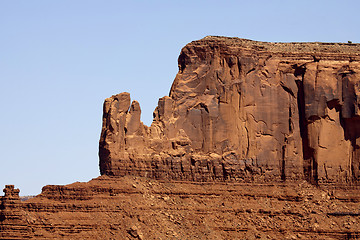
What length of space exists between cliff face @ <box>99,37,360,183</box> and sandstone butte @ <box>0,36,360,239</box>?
0.07m

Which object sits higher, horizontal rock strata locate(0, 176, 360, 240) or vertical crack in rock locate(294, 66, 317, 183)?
vertical crack in rock locate(294, 66, 317, 183)

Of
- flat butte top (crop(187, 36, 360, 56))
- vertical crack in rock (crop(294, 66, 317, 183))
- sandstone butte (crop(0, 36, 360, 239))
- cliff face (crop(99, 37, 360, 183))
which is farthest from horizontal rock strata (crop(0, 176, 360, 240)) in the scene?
flat butte top (crop(187, 36, 360, 56))

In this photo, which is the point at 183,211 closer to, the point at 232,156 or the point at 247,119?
the point at 232,156

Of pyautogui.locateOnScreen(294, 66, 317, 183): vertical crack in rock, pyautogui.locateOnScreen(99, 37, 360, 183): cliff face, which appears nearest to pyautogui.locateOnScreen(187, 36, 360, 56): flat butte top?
pyautogui.locateOnScreen(99, 37, 360, 183): cliff face

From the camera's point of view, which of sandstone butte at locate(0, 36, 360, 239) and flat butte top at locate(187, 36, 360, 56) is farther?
flat butte top at locate(187, 36, 360, 56)

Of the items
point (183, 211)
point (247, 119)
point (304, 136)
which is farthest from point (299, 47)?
point (183, 211)

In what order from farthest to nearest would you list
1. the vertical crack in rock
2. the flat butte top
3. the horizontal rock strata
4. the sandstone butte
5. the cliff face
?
the vertical crack in rock < the flat butte top < the cliff face < the sandstone butte < the horizontal rock strata

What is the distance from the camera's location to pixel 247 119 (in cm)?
10150

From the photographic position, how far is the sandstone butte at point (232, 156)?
9288 cm

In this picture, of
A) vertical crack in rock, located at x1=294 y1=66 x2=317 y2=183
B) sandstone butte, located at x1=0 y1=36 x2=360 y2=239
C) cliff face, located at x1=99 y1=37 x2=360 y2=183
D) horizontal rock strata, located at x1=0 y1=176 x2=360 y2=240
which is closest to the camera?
horizontal rock strata, located at x1=0 y1=176 x2=360 y2=240

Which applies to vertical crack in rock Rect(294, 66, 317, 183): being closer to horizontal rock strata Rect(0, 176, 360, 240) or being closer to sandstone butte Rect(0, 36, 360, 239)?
sandstone butte Rect(0, 36, 360, 239)

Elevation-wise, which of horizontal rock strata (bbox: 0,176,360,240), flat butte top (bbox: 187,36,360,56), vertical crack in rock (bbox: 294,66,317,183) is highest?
flat butte top (bbox: 187,36,360,56)

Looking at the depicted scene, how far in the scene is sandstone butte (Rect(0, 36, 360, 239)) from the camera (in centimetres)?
9288

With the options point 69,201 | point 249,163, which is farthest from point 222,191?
point 69,201
